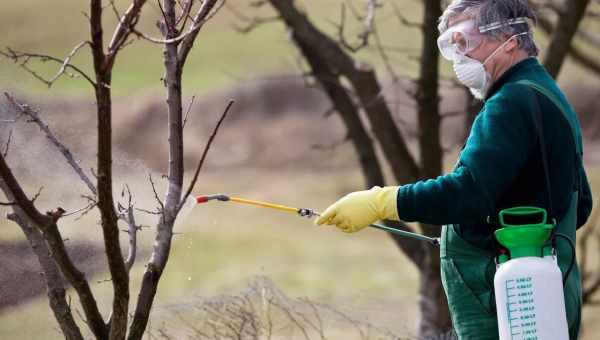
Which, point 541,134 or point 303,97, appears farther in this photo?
point 303,97

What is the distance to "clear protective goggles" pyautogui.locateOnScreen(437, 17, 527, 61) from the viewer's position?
304cm

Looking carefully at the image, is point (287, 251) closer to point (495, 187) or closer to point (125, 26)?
point (495, 187)

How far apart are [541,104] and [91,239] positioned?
1596 millimetres

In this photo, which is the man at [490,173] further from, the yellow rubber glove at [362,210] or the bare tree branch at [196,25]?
the bare tree branch at [196,25]

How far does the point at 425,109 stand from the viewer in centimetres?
671

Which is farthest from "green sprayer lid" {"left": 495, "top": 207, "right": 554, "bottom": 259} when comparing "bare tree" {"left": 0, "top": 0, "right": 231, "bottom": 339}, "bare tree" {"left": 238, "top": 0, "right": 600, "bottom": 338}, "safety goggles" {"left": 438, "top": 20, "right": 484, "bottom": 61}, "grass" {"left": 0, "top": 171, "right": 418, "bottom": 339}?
"grass" {"left": 0, "top": 171, "right": 418, "bottom": 339}

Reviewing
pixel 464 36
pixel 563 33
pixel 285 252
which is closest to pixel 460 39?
pixel 464 36

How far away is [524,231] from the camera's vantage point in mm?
2838

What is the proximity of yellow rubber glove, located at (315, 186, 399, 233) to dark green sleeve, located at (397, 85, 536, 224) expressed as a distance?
8 centimetres

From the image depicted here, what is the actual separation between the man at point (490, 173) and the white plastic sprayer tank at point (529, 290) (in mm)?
95

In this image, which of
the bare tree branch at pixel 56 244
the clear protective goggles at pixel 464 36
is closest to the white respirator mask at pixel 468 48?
the clear protective goggles at pixel 464 36

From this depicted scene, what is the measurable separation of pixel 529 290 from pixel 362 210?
486 mm

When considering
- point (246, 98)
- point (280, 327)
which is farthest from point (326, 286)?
point (280, 327)

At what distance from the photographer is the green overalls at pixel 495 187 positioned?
284cm
